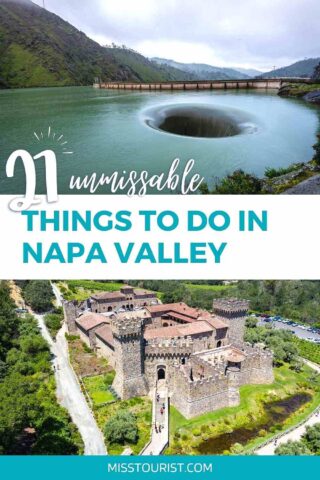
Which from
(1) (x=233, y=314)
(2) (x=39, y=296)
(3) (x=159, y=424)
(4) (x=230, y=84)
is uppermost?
(4) (x=230, y=84)

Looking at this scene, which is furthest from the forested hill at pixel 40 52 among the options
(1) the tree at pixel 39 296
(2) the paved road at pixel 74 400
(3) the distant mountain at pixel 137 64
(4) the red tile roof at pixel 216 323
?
(4) the red tile roof at pixel 216 323

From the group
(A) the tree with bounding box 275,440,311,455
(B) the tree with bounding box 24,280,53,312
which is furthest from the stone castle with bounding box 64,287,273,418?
(B) the tree with bounding box 24,280,53,312

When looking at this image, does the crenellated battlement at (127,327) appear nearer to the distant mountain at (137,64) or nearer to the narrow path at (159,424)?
the narrow path at (159,424)

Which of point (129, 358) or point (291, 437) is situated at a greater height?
point (129, 358)

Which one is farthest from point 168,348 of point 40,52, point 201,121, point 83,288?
point 40,52

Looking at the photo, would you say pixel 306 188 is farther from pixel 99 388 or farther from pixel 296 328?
pixel 296 328

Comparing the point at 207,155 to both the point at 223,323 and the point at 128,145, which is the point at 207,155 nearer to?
the point at 128,145

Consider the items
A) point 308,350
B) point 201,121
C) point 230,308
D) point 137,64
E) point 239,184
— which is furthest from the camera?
point 137,64
